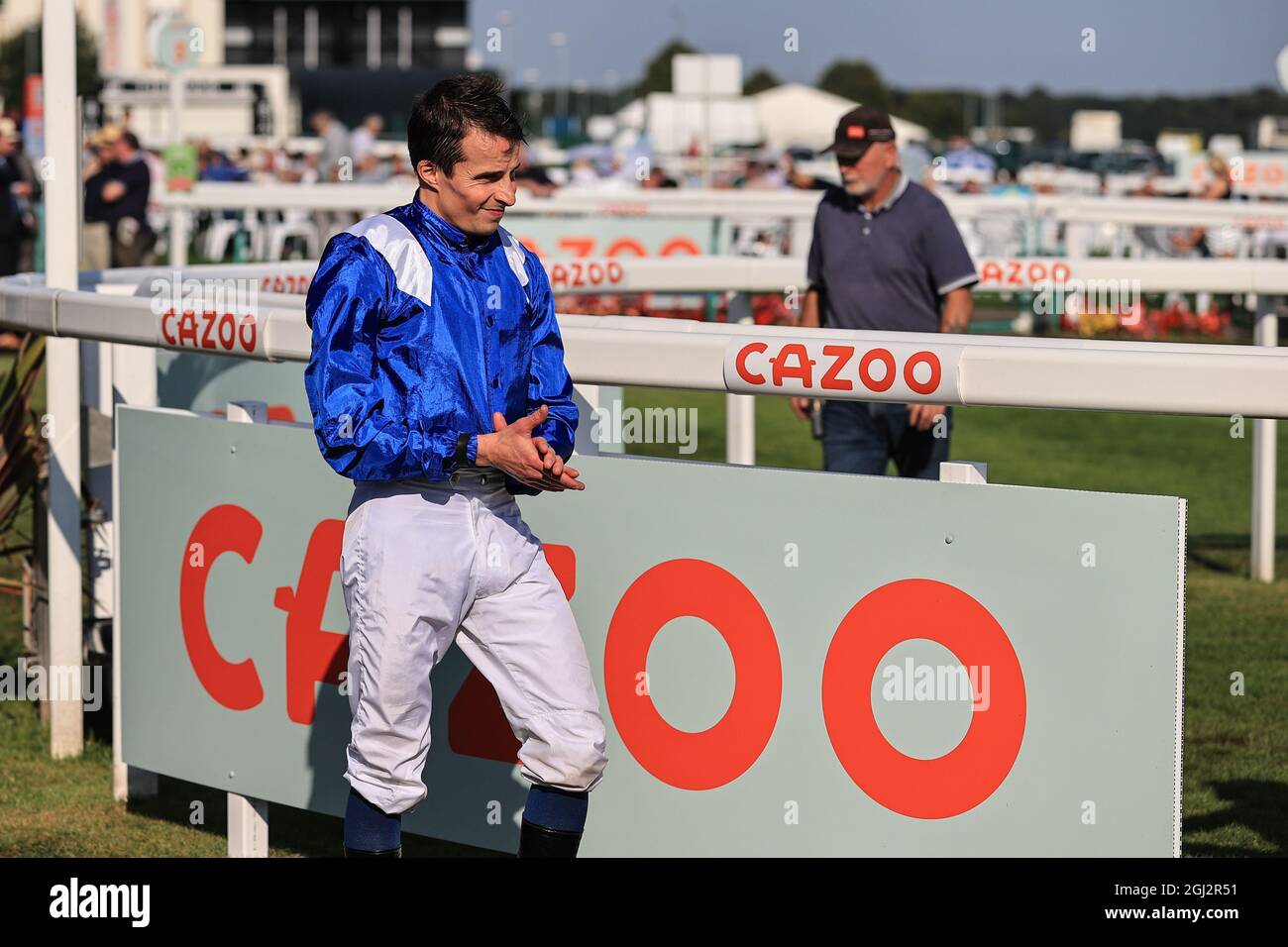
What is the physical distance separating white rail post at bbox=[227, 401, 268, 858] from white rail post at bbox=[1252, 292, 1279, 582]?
4829 mm

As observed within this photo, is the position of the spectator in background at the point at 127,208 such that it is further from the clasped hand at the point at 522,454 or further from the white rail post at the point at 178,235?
the clasped hand at the point at 522,454

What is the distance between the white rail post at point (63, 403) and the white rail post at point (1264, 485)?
4767 mm

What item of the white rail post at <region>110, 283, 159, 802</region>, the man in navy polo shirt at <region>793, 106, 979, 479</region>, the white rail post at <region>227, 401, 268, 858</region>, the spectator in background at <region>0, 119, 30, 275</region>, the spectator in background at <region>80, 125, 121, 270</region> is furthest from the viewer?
the spectator in background at <region>0, 119, 30, 275</region>

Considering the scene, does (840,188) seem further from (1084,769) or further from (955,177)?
(955,177)

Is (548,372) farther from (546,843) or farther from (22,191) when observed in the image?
(22,191)

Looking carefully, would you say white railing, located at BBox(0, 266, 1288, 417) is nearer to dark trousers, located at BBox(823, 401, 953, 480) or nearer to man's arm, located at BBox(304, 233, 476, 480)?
man's arm, located at BBox(304, 233, 476, 480)

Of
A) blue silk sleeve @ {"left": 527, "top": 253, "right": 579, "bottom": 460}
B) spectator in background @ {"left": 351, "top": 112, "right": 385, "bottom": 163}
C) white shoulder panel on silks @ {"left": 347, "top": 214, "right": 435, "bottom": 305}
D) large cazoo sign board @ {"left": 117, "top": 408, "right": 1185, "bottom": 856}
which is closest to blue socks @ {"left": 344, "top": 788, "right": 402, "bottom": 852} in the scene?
large cazoo sign board @ {"left": 117, "top": 408, "right": 1185, "bottom": 856}

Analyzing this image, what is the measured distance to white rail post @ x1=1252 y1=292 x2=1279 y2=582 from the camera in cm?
812

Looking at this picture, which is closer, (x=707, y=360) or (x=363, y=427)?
(x=363, y=427)

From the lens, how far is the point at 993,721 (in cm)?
346

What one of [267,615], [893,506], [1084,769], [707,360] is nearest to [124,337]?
[267,615]

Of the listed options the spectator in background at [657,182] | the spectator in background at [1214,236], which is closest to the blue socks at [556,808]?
the spectator in background at [1214,236]

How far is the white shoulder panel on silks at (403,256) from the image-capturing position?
3.45 meters
